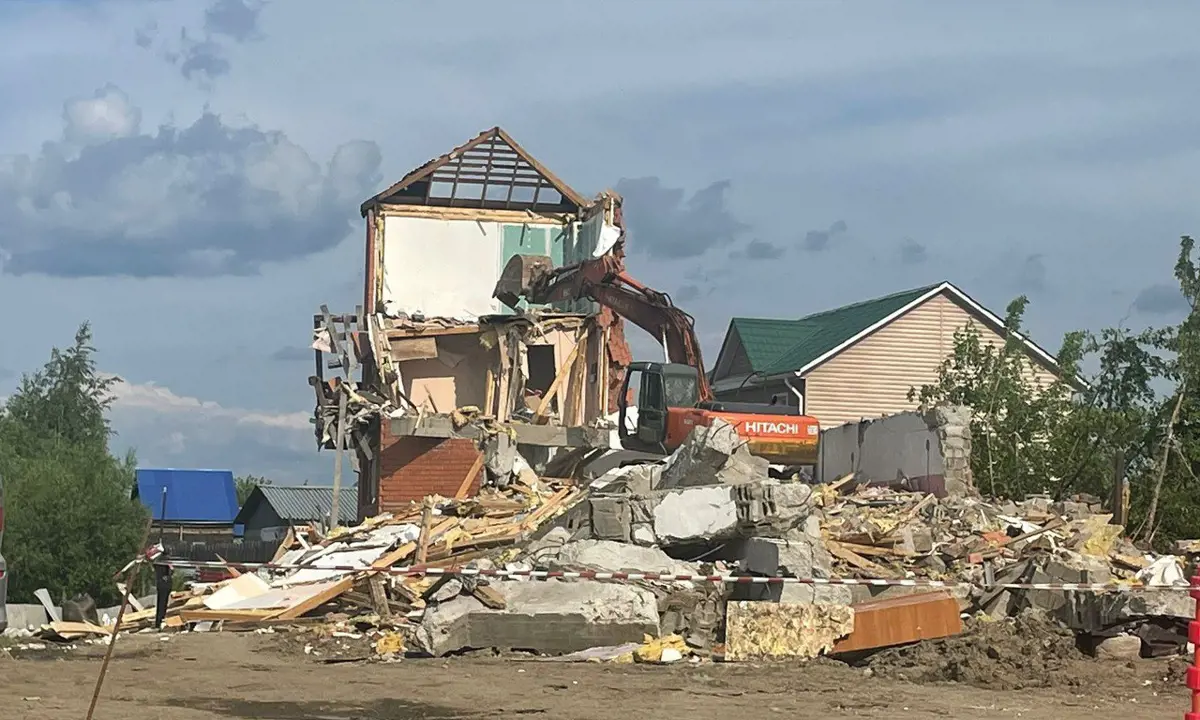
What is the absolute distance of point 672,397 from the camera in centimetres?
2522

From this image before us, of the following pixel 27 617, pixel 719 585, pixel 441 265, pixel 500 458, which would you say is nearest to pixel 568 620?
pixel 719 585

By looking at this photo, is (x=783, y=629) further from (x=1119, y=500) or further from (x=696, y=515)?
(x=1119, y=500)

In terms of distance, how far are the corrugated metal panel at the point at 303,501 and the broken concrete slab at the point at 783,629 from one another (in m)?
47.1

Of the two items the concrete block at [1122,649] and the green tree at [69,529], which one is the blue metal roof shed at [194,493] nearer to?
the green tree at [69,529]

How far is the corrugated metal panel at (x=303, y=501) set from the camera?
6177 cm

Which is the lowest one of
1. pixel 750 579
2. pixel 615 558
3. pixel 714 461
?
pixel 750 579

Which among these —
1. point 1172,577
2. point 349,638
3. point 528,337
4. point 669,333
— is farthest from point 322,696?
point 528,337

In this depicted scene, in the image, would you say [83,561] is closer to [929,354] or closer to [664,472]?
[664,472]

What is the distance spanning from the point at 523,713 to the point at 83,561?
1938 centimetres

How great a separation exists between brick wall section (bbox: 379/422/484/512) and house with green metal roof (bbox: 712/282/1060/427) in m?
9.29

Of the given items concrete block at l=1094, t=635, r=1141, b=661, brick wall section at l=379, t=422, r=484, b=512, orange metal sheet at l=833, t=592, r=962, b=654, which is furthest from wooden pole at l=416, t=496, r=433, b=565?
brick wall section at l=379, t=422, r=484, b=512

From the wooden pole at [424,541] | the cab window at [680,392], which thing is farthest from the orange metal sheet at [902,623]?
the cab window at [680,392]

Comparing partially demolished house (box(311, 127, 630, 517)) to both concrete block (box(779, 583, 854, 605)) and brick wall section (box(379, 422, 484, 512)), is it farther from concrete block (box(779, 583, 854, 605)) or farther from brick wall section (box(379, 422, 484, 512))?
concrete block (box(779, 583, 854, 605))

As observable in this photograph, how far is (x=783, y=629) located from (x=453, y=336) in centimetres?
2249
